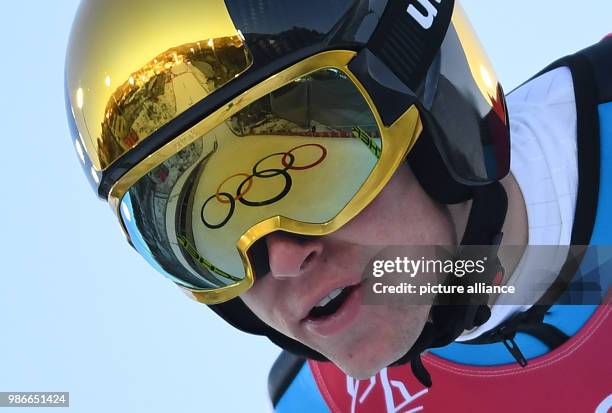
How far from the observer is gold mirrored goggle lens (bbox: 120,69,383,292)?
121cm

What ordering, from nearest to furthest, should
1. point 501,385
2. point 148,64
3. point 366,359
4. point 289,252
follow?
point 148,64, point 289,252, point 366,359, point 501,385

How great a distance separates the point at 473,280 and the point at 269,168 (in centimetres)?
46

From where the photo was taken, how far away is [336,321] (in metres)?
1.39

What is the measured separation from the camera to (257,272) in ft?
4.48

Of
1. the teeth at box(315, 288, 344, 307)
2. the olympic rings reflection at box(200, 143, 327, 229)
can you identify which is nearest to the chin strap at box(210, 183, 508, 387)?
the teeth at box(315, 288, 344, 307)

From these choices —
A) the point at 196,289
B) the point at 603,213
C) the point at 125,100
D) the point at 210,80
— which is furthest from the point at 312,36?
the point at 603,213

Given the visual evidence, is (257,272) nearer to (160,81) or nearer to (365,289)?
(365,289)

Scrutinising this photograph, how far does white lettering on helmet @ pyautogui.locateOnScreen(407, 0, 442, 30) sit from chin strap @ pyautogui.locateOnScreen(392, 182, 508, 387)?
284 millimetres

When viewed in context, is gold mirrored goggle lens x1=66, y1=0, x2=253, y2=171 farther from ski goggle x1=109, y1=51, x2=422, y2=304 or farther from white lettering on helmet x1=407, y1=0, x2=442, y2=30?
white lettering on helmet x1=407, y1=0, x2=442, y2=30

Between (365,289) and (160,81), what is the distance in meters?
0.46

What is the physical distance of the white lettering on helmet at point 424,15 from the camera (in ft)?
4.40

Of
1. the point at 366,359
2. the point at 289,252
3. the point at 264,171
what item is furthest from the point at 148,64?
A: the point at 366,359

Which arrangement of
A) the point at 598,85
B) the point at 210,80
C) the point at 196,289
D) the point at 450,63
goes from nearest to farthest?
the point at 210,80 < the point at 450,63 < the point at 196,289 < the point at 598,85

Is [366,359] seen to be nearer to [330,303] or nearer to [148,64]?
[330,303]
